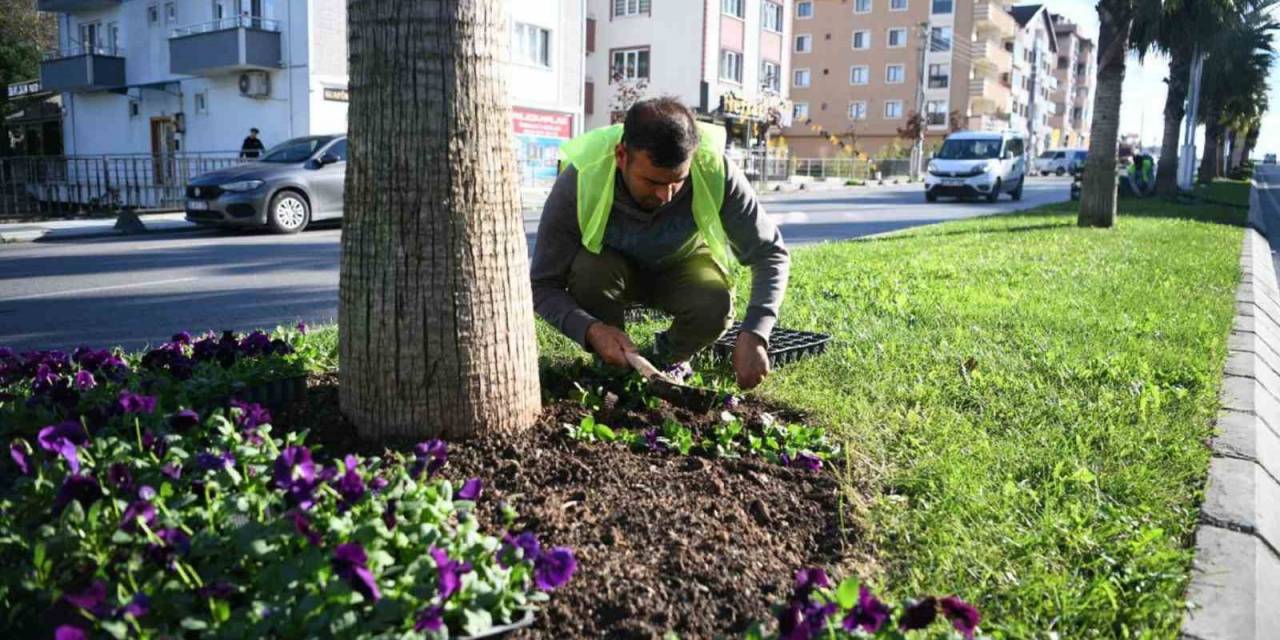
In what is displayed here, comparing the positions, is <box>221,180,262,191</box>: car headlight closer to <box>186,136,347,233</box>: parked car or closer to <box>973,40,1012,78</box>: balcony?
<box>186,136,347,233</box>: parked car

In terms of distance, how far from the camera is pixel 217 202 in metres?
13.6

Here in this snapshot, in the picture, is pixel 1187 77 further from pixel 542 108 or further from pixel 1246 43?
pixel 542 108

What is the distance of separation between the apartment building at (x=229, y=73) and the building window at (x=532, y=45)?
1.3 inches

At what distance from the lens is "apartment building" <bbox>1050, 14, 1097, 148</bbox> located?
9869 cm

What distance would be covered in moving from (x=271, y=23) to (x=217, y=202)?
39.2ft

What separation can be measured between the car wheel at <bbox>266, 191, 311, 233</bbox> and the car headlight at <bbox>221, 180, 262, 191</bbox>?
305 millimetres

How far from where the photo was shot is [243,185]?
1363 cm

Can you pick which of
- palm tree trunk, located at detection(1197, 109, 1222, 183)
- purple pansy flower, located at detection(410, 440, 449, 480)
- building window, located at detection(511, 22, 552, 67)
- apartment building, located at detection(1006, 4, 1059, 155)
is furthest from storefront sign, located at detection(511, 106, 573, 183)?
apartment building, located at detection(1006, 4, 1059, 155)

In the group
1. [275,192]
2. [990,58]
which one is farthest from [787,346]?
[990,58]

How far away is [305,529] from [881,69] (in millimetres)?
65130

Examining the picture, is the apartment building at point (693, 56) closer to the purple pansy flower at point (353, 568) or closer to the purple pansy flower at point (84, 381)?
the purple pansy flower at point (84, 381)

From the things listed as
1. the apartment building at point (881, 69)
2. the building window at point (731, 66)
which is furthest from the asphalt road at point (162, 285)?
the apartment building at point (881, 69)

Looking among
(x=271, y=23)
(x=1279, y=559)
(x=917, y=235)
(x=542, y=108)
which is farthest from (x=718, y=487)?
(x=542, y=108)

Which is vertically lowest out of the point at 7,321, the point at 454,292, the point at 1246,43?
the point at 7,321
